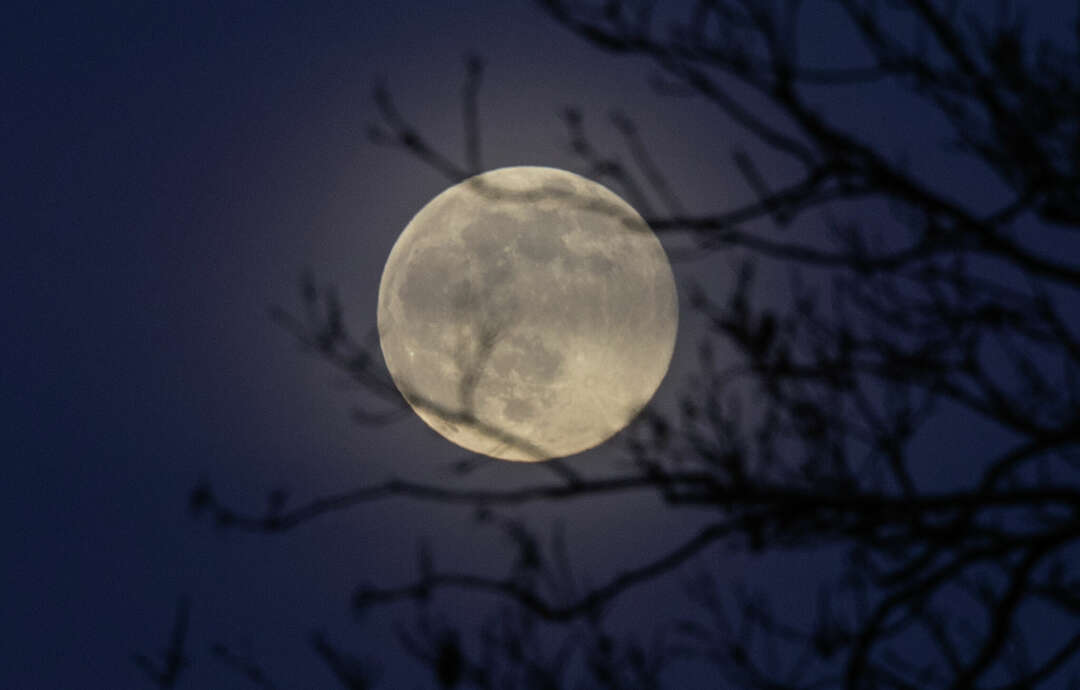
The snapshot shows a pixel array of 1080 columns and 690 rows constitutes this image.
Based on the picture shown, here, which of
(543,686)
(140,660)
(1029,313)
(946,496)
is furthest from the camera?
(543,686)

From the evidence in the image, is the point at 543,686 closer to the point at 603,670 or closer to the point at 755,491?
the point at 603,670

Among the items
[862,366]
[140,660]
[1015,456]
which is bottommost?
[140,660]

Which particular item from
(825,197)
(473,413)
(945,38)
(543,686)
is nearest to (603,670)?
(543,686)

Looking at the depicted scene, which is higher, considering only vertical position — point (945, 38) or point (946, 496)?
point (945, 38)

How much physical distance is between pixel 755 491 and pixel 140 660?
1.86m

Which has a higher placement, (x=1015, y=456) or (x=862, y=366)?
(x=862, y=366)

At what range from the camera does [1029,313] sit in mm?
3826

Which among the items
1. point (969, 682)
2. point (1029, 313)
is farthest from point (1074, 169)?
point (969, 682)

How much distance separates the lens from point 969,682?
3598 millimetres

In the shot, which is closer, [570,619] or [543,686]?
[570,619]

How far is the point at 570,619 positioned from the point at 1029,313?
190 cm

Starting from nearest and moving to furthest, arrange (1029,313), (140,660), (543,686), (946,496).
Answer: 1. (140,660)
2. (946,496)
3. (1029,313)
4. (543,686)

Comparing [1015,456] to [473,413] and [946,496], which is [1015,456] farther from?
[473,413]

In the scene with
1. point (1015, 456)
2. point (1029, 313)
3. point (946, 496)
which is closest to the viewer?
point (946, 496)
